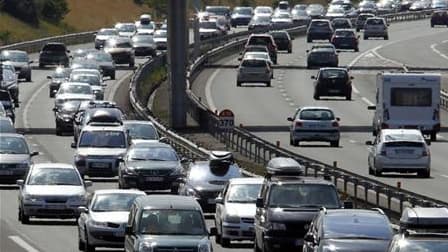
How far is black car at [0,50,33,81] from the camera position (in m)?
90.8

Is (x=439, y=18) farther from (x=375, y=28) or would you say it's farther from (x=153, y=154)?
(x=153, y=154)

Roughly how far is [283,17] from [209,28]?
1443 centimetres

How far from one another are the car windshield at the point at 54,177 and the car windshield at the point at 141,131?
45.1 ft

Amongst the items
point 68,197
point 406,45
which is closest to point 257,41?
point 406,45

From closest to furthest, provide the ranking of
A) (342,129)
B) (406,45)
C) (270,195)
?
(270,195) < (342,129) < (406,45)

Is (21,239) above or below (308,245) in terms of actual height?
below

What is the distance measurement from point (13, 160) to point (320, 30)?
7342 centimetres

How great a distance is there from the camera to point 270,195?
3167 centimetres

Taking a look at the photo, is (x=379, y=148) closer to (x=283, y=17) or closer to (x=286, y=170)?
(x=286, y=170)

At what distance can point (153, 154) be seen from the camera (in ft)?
151

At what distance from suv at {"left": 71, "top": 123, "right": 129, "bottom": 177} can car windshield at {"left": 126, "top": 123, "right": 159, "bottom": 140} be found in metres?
2.22

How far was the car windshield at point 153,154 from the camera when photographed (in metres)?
45.8

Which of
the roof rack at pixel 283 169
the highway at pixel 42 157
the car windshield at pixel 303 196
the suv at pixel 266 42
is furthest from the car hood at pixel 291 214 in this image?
the suv at pixel 266 42

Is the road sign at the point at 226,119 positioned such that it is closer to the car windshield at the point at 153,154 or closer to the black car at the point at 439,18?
the car windshield at the point at 153,154
